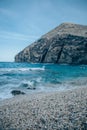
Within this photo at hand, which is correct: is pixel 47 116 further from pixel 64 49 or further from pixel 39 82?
pixel 64 49

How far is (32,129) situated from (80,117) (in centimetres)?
256

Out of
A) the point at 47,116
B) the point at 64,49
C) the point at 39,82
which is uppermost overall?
the point at 64,49

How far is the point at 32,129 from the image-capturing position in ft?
27.0

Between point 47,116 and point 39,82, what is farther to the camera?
point 39,82

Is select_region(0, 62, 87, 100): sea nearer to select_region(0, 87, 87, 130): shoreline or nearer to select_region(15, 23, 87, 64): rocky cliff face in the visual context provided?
select_region(0, 87, 87, 130): shoreline

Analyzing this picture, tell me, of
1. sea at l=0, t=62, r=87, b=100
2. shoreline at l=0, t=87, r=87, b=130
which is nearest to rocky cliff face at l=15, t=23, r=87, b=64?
sea at l=0, t=62, r=87, b=100

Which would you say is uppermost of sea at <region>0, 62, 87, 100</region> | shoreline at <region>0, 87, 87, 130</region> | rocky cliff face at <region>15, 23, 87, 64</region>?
rocky cliff face at <region>15, 23, 87, 64</region>

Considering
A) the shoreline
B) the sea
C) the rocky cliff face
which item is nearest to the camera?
the shoreline

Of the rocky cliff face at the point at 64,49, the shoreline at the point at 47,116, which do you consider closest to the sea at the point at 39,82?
the shoreline at the point at 47,116

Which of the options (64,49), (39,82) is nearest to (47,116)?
(39,82)

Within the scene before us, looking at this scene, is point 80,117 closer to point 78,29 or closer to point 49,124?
point 49,124

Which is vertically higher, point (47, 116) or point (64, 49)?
point (64, 49)

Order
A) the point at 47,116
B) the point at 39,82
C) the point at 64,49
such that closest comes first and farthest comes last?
1. the point at 47,116
2. the point at 39,82
3. the point at 64,49

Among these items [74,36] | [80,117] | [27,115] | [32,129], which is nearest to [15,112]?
[27,115]
